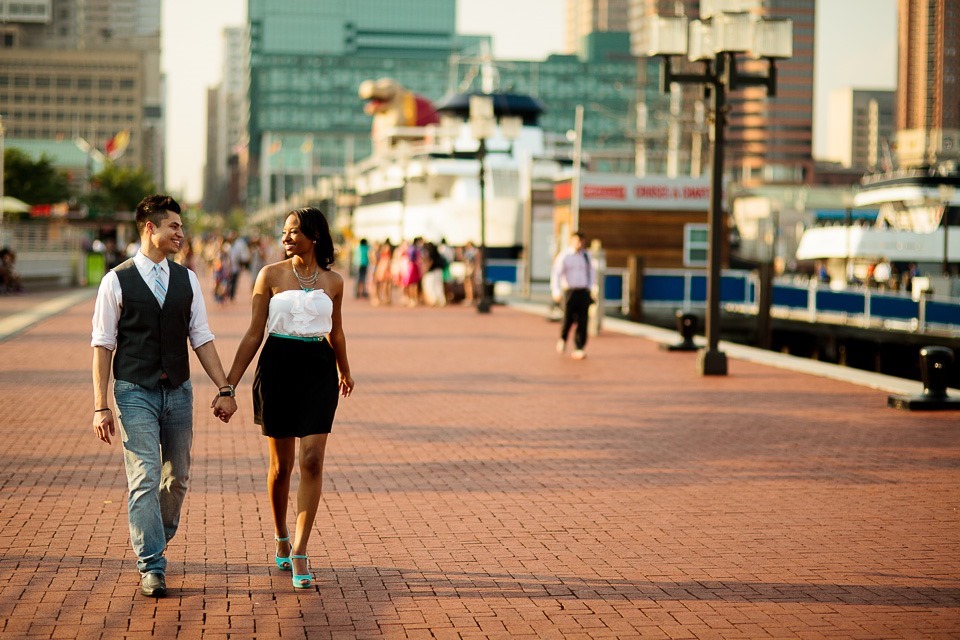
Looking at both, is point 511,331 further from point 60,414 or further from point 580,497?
point 580,497

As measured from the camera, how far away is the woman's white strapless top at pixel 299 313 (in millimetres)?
6031

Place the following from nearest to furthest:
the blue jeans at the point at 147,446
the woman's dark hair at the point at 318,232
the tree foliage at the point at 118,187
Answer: the blue jeans at the point at 147,446 → the woman's dark hair at the point at 318,232 → the tree foliage at the point at 118,187

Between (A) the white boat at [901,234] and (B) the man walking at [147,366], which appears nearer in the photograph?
(B) the man walking at [147,366]

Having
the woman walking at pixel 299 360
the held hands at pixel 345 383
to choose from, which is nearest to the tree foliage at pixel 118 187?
the held hands at pixel 345 383

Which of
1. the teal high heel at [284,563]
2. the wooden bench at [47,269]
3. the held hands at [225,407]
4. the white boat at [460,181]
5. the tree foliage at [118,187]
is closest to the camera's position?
the held hands at [225,407]

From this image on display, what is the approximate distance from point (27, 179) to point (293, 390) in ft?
268

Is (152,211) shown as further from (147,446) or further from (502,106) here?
(502,106)

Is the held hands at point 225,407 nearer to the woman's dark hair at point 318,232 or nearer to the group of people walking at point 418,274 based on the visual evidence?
the woman's dark hair at point 318,232

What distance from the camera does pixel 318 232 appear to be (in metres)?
6.11

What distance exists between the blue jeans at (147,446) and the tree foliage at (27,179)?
78665mm

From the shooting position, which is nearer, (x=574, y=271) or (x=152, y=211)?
(x=152, y=211)

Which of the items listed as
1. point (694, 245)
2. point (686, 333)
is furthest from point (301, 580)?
point (694, 245)

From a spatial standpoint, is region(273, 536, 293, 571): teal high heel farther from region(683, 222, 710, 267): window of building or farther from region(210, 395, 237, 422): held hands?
region(683, 222, 710, 267): window of building

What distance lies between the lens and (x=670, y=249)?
110 ft
